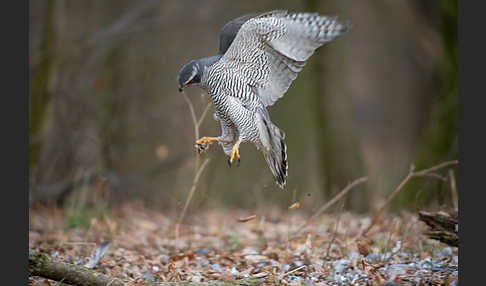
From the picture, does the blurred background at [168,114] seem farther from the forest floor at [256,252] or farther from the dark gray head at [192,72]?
the dark gray head at [192,72]

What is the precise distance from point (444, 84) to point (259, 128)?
4284mm

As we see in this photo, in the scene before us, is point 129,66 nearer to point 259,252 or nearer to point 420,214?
point 259,252

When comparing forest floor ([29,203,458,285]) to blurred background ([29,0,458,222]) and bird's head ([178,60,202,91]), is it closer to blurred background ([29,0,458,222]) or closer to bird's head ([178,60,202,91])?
blurred background ([29,0,458,222])

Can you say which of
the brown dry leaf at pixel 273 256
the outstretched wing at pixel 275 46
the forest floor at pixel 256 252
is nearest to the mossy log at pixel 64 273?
the forest floor at pixel 256 252

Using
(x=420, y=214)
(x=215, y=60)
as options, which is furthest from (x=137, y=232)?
(x=420, y=214)

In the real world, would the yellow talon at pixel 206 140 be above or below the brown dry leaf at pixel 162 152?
above

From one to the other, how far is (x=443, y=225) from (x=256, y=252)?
5.47ft

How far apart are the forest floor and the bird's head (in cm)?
118

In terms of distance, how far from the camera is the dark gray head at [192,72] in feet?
11.4

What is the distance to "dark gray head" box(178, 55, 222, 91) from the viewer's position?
3461 millimetres

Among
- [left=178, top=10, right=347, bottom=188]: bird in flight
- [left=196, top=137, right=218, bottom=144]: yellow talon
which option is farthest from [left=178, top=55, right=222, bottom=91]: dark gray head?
[left=196, top=137, right=218, bottom=144]: yellow talon

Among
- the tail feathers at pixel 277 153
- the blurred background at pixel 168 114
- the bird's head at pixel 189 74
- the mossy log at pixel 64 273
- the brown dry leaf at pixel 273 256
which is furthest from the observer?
the blurred background at pixel 168 114

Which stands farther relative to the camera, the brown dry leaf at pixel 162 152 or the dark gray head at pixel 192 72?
the brown dry leaf at pixel 162 152

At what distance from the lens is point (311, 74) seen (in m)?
8.34
